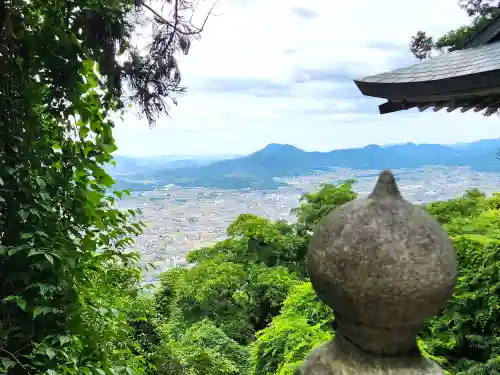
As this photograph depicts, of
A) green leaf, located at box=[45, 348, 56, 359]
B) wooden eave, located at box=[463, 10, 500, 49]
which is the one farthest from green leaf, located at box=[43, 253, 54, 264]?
wooden eave, located at box=[463, 10, 500, 49]

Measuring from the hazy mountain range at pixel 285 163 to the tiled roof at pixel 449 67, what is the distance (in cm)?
1619

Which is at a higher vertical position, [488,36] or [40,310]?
[488,36]

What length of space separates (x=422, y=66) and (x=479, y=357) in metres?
3.34

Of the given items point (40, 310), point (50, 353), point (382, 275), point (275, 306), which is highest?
point (382, 275)

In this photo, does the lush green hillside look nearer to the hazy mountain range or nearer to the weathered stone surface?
the weathered stone surface

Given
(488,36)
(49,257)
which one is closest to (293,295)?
(488,36)

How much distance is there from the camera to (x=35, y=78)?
2.50 metres

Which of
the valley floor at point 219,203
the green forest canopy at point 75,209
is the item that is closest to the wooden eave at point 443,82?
the green forest canopy at point 75,209

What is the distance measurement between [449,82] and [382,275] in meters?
2.55

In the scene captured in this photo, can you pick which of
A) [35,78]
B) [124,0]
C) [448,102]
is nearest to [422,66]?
[448,102]

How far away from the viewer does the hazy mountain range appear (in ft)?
72.8

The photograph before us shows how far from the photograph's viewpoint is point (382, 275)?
1069 mm

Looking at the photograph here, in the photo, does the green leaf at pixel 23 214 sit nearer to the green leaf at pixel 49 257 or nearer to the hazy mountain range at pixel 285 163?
the green leaf at pixel 49 257

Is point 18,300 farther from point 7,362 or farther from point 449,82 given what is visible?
point 449,82
